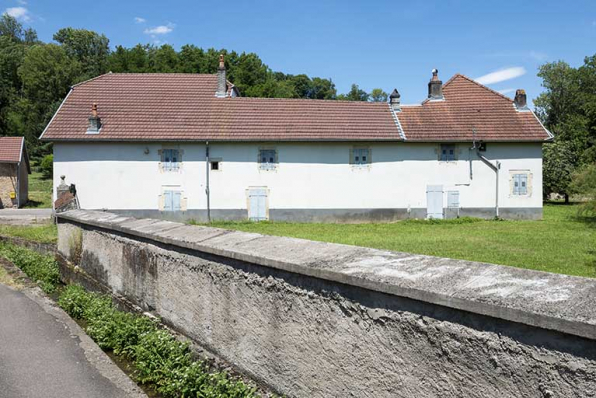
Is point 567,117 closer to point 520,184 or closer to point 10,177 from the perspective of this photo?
point 520,184

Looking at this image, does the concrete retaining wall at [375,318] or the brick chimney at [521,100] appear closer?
the concrete retaining wall at [375,318]

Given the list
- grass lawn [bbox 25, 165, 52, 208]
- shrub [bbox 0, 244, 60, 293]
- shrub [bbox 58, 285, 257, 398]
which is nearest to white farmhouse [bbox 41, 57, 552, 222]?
shrub [bbox 0, 244, 60, 293]

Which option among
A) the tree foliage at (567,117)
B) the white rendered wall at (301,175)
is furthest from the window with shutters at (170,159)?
the tree foliage at (567,117)

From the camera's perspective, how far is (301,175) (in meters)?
22.9

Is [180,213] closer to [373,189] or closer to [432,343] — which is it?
[373,189]

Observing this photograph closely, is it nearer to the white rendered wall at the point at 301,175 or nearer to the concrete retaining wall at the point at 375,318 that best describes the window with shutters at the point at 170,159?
the white rendered wall at the point at 301,175

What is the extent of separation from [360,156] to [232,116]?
22.3 ft

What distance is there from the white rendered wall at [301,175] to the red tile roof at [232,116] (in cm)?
54

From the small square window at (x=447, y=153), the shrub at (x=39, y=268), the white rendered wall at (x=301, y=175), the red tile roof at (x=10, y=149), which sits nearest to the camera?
the shrub at (x=39, y=268)

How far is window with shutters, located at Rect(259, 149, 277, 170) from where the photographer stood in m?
22.9

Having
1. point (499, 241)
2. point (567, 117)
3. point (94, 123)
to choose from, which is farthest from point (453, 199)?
point (567, 117)

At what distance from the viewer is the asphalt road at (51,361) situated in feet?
12.6

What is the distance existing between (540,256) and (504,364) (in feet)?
33.5

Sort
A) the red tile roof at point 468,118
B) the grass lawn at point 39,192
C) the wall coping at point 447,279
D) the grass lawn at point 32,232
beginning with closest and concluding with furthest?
the wall coping at point 447,279, the grass lawn at point 32,232, the red tile roof at point 468,118, the grass lawn at point 39,192
